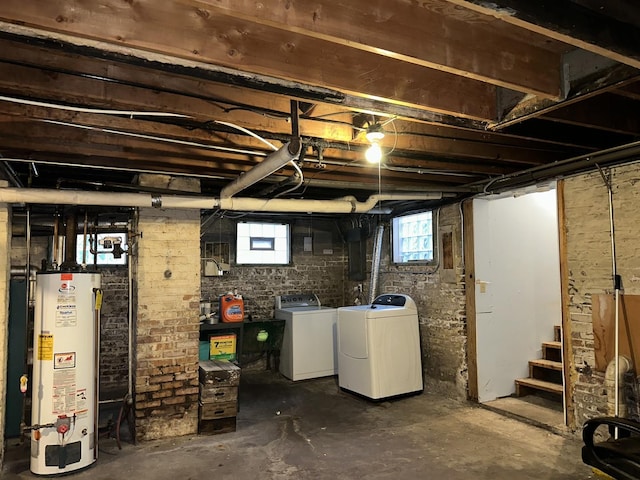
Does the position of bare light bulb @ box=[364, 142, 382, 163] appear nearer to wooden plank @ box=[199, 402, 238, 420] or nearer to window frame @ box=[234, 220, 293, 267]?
wooden plank @ box=[199, 402, 238, 420]

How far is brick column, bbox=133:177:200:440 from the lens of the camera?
3.71 metres

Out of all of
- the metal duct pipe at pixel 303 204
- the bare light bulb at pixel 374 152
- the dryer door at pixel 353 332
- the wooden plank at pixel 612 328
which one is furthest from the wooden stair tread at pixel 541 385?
the bare light bulb at pixel 374 152

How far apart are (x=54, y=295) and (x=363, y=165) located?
250 centimetres

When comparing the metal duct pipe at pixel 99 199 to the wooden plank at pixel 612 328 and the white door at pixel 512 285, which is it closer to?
the white door at pixel 512 285

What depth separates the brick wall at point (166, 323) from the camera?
3.71 metres

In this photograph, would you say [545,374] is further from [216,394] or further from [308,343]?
[216,394]

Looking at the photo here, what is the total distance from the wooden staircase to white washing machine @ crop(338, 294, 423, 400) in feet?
3.62

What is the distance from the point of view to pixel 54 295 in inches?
124

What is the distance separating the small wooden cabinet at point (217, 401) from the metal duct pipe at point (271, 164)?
1603 millimetres

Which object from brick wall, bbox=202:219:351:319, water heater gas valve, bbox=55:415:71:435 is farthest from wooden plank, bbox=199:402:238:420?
brick wall, bbox=202:219:351:319

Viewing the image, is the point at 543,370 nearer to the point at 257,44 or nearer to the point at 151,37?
the point at 257,44

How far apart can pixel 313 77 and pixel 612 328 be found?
3.01m

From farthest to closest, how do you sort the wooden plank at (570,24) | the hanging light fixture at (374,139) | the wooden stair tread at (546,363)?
the wooden stair tread at (546,363) → the hanging light fixture at (374,139) → the wooden plank at (570,24)

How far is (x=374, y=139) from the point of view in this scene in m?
2.68
